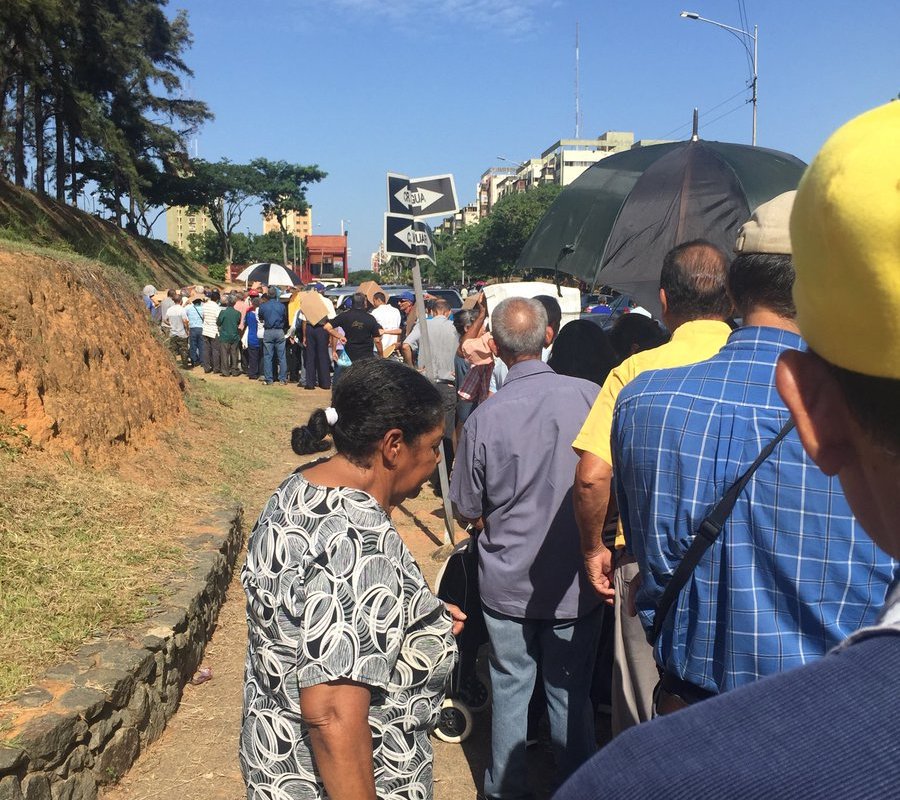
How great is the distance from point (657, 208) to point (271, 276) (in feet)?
55.7

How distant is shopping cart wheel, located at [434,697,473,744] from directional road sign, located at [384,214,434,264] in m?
3.75

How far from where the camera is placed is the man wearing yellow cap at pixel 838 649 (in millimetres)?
612

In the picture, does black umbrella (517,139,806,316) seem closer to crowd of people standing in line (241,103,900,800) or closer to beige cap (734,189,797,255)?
crowd of people standing in line (241,103,900,800)

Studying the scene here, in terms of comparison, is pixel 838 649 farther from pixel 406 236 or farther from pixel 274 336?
pixel 274 336

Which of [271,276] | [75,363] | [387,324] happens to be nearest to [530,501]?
[75,363]

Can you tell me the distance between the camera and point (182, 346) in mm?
18906

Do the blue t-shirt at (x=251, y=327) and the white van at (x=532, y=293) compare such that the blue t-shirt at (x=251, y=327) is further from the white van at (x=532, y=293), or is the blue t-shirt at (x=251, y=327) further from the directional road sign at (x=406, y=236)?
the directional road sign at (x=406, y=236)

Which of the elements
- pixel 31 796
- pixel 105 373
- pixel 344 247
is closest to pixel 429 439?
pixel 31 796

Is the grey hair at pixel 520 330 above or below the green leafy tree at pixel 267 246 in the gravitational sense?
below

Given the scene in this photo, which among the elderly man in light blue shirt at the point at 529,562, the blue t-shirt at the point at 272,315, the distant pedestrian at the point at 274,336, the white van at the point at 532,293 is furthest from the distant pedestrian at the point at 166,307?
the elderly man in light blue shirt at the point at 529,562

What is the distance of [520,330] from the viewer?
11.7ft

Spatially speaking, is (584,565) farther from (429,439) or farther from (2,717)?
(2,717)

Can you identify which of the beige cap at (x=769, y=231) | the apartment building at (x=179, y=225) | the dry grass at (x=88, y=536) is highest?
the apartment building at (x=179, y=225)

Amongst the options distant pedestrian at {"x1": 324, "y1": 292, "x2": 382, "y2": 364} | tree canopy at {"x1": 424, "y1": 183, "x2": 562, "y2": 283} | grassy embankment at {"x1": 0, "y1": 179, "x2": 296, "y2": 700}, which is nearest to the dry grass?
grassy embankment at {"x1": 0, "y1": 179, "x2": 296, "y2": 700}
